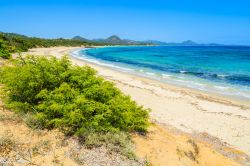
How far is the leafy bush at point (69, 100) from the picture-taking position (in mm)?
8562

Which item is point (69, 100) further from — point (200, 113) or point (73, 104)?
point (200, 113)

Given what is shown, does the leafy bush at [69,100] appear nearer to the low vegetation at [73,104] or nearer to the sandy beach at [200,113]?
the low vegetation at [73,104]

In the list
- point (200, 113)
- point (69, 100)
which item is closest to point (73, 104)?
point (69, 100)

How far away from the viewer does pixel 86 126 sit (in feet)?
27.7

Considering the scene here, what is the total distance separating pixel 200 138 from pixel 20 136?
27.3 feet

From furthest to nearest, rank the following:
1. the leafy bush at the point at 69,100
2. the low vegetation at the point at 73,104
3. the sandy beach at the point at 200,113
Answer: the sandy beach at the point at 200,113 → the leafy bush at the point at 69,100 → the low vegetation at the point at 73,104

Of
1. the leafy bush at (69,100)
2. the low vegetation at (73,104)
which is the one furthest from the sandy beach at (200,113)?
the low vegetation at (73,104)

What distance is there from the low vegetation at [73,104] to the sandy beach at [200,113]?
4758mm

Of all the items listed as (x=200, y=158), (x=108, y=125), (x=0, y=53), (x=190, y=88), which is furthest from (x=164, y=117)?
(x=0, y=53)

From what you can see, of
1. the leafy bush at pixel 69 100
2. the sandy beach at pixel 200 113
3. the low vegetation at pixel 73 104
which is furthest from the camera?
the sandy beach at pixel 200 113

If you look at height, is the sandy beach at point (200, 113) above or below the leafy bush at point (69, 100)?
below

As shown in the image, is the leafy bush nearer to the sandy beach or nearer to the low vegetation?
the low vegetation

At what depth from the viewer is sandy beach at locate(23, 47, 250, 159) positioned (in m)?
13.5

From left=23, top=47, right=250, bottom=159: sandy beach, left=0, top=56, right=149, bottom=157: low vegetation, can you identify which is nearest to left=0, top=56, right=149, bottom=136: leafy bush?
left=0, top=56, right=149, bottom=157: low vegetation
